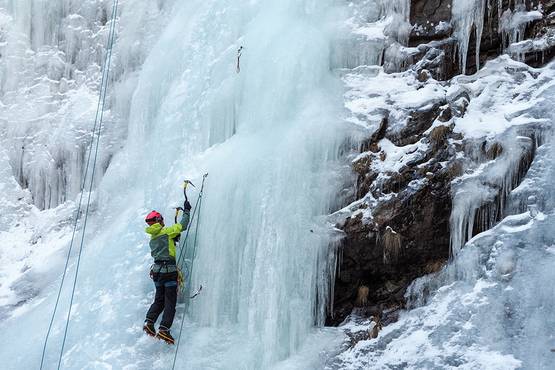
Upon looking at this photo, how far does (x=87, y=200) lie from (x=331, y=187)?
371 centimetres

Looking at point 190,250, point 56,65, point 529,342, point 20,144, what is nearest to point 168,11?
point 56,65

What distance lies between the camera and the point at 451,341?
6359 mm

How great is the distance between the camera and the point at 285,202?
23.3ft

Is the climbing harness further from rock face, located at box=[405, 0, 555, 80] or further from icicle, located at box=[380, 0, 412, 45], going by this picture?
rock face, located at box=[405, 0, 555, 80]

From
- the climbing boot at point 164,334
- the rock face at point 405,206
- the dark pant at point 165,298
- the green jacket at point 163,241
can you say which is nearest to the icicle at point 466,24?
the rock face at point 405,206

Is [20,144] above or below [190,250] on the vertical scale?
above

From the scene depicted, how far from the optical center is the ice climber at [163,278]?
267 inches

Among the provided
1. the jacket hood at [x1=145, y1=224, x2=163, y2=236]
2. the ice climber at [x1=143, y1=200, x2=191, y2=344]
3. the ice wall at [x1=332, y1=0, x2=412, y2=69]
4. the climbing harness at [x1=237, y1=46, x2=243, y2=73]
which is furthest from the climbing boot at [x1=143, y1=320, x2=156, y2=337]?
the ice wall at [x1=332, y1=0, x2=412, y2=69]

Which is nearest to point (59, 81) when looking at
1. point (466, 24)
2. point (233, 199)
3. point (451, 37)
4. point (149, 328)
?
point (233, 199)

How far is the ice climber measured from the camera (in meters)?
6.79

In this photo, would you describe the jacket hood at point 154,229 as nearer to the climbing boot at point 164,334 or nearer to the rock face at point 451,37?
the climbing boot at point 164,334

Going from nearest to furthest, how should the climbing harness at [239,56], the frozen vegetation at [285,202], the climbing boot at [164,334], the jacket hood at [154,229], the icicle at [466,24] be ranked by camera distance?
the frozen vegetation at [285,202], the climbing boot at [164,334], the jacket hood at [154,229], the icicle at [466,24], the climbing harness at [239,56]

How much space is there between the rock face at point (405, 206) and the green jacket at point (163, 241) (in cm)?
164

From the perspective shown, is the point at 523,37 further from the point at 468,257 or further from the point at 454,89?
the point at 468,257
